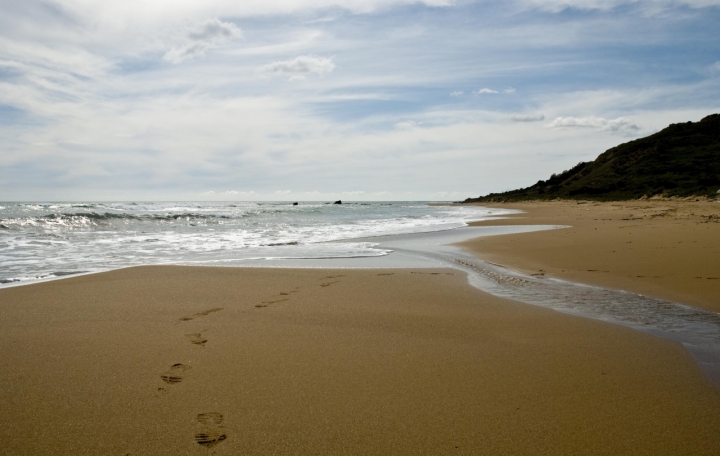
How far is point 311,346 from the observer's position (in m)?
3.64

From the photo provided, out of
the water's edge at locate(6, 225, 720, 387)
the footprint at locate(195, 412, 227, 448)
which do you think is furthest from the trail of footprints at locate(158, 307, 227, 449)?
the water's edge at locate(6, 225, 720, 387)

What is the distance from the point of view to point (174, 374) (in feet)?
10.0

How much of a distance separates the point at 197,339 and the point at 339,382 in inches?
56.5

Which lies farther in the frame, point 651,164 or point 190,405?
point 651,164

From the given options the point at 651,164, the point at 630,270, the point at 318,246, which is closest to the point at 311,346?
the point at 630,270

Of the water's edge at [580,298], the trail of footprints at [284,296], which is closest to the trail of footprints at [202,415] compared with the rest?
the trail of footprints at [284,296]

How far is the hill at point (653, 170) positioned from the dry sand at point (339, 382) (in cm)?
3048

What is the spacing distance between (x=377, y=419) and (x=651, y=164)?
60.0 metres

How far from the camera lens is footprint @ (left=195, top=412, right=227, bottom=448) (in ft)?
7.47

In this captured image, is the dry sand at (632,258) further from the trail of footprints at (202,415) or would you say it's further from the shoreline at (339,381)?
the trail of footprints at (202,415)

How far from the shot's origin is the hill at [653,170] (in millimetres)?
38938

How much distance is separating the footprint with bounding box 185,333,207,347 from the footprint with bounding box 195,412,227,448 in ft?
3.98

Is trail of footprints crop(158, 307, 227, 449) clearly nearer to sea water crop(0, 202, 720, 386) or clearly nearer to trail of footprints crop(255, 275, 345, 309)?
trail of footprints crop(255, 275, 345, 309)

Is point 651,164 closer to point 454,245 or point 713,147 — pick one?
point 713,147
